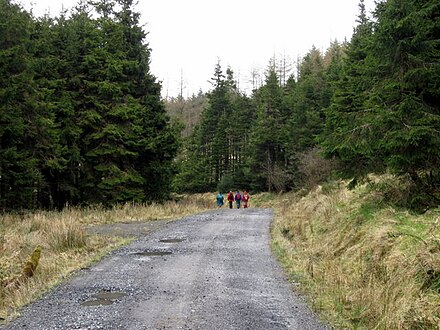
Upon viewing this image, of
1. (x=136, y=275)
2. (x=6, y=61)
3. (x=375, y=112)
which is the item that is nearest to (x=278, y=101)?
(x=6, y=61)

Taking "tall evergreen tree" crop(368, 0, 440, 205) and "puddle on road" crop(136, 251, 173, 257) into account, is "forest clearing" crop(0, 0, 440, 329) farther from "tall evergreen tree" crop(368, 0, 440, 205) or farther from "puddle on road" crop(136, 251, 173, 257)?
"puddle on road" crop(136, 251, 173, 257)

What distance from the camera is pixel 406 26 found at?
9781 millimetres

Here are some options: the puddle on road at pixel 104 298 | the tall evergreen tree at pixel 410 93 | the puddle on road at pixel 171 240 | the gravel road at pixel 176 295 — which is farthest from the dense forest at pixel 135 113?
the puddle on road at pixel 104 298

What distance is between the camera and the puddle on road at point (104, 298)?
664 centimetres

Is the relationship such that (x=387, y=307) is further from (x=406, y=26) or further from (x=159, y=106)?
(x=159, y=106)

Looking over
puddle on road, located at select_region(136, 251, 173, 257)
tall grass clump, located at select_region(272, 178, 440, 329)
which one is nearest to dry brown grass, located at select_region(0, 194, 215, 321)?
puddle on road, located at select_region(136, 251, 173, 257)

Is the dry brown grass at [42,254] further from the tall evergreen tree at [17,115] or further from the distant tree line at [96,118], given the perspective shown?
the distant tree line at [96,118]

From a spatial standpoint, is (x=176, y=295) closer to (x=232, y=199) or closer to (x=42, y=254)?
(x=42, y=254)

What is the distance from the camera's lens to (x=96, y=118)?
89.8 ft

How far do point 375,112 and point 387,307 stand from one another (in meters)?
6.55

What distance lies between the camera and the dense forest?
32.3ft

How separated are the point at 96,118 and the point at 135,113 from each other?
2.62m

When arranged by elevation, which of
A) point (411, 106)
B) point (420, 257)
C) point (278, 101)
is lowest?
point (420, 257)

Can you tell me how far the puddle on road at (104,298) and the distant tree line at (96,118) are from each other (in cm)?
1702
